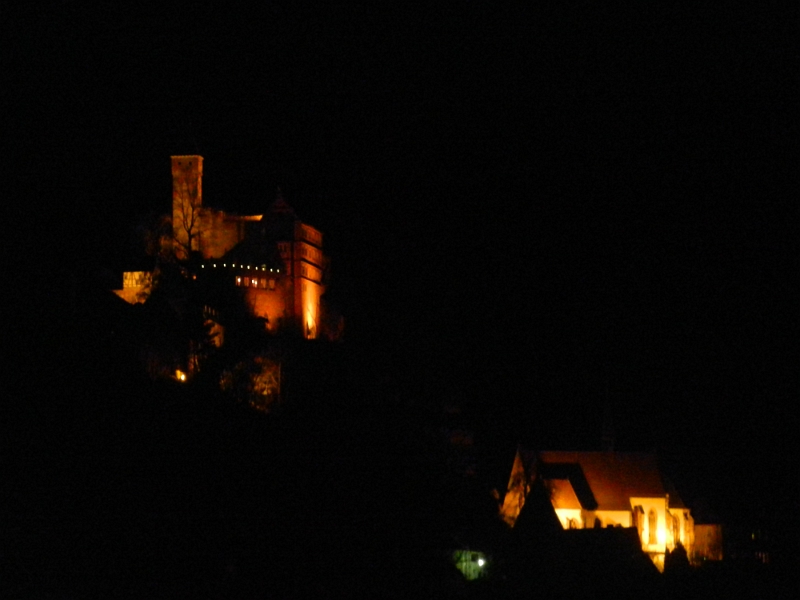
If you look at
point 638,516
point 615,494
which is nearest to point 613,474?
point 615,494

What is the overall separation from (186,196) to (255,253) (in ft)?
14.4

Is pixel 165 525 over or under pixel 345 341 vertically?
under

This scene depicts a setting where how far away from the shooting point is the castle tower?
200 ft

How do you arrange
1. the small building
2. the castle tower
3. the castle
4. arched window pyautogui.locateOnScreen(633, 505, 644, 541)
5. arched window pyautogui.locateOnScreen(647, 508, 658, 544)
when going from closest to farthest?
the castle, the castle tower, the small building, arched window pyautogui.locateOnScreen(647, 508, 658, 544), arched window pyautogui.locateOnScreen(633, 505, 644, 541)

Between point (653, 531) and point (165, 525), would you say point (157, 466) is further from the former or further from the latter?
point (653, 531)

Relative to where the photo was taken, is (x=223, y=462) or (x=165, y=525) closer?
(x=165, y=525)

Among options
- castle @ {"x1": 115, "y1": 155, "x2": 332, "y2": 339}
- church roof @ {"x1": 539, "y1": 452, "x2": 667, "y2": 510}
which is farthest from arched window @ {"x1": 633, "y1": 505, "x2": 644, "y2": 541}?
castle @ {"x1": 115, "y1": 155, "x2": 332, "y2": 339}

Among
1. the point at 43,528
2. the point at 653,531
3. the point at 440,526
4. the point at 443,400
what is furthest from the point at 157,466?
the point at 653,531

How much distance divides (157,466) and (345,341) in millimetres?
26540

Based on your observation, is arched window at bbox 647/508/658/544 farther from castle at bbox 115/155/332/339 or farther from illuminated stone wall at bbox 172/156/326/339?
illuminated stone wall at bbox 172/156/326/339

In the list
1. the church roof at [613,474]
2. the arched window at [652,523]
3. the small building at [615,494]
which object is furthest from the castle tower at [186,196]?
the arched window at [652,523]

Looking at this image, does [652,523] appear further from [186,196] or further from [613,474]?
[186,196]

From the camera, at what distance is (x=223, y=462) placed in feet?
129

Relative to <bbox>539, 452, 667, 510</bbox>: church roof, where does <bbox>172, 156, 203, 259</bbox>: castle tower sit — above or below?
above
